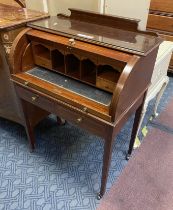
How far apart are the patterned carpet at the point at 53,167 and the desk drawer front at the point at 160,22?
1120 mm

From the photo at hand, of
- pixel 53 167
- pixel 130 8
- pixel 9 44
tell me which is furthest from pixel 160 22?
pixel 53 167

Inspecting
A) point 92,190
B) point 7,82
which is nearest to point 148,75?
point 92,190

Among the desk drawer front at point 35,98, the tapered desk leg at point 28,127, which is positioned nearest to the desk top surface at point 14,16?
the desk drawer front at point 35,98

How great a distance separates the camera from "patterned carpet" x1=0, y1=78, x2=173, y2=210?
4.25 ft

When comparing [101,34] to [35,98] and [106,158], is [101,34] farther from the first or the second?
[106,158]

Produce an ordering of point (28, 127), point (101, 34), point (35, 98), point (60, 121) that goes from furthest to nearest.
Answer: point (60, 121)
point (28, 127)
point (35, 98)
point (101, 34)

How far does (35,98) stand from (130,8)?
5.32 feet

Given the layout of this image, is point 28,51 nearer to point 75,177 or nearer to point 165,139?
point 75,177

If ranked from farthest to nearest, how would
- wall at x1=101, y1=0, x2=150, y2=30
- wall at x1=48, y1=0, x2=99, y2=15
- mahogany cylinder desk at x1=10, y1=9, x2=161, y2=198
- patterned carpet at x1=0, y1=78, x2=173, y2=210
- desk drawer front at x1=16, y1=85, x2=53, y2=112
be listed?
wall at x1=48, y1=0, x2=99, y2=15
wall at x1=101, y1=0, x2=150, y2=30
patterned carpet at x1=0, y1=78, x2=173, y2=210
desk drawer front at x1=16, y1=85, x2=53, y2=112
mahogany cylinder desk at x1=10, y1=9, x2=161, y2=198

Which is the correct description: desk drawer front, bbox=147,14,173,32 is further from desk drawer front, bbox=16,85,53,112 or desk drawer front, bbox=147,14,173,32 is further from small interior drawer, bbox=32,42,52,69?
desk drawer front, bbox=16,85,53,112

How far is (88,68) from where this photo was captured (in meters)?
1.13

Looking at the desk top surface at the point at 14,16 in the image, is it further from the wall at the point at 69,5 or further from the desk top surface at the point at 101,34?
the wall at the point at 69,5

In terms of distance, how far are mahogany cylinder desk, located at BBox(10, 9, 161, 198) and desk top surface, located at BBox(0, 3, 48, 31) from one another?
0.08m

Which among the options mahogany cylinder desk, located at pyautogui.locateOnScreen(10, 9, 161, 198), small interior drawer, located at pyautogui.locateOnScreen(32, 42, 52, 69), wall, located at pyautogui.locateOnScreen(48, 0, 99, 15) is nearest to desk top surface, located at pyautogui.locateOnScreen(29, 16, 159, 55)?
mahogany cylinder desk, located at pyautogui.locateOnScreen(10, 9, 161, 198)
